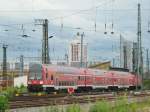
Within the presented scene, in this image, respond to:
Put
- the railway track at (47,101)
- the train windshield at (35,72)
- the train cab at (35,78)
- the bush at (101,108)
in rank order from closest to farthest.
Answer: the bush at (101,108) → the railway track at (47,101) → the train cab at (35,78) → the train windshield at (35,72)

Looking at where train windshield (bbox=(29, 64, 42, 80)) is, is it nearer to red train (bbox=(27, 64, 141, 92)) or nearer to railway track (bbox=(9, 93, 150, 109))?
red train (bbox=(27, 64, 141, 92))

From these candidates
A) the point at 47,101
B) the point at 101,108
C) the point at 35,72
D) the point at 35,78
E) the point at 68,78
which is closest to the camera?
the point at 101,108

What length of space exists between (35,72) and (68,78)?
14.5 feet

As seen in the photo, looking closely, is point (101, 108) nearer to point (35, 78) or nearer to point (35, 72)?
point (35, 78)

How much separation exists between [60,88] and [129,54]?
73.5 m

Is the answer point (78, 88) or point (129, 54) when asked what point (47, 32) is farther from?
point (129, 54)

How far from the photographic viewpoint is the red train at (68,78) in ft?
166

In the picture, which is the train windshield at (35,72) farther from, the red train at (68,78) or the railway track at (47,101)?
the railway track at (47,101)

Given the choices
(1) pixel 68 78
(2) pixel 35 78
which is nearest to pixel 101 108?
(2) pixel 35 78

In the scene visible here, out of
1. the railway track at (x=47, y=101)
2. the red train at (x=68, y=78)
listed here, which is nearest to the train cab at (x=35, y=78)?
the red train at (x=68, y=78)

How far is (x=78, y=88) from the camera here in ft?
191

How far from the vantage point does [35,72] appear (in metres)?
51.7

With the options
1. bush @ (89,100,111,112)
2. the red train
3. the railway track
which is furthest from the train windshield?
bush @ (89,100,111,112)

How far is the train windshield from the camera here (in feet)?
167
